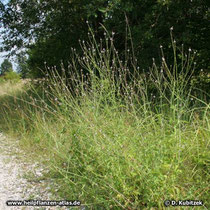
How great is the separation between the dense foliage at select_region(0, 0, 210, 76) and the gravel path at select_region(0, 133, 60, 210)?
270 cm

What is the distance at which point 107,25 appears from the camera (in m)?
6.29

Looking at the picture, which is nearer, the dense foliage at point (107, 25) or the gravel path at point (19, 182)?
the gravel path at point (19, 182)

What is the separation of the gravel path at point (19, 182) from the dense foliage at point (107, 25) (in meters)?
2.70

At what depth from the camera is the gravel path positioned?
328 cm

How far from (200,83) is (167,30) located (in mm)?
1541

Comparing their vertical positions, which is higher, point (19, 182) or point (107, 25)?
point (107, 25)

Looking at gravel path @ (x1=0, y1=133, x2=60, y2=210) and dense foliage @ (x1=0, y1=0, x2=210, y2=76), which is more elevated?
dense foliage @ (x1=0, y1=0, x2=210, y2=76)

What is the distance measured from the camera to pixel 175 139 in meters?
2.90

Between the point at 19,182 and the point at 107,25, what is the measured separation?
4035 millimetres

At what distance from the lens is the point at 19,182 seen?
3.68 metres

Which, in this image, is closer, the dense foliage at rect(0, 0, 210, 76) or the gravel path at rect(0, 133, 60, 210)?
the gravel path at rect(0, 133, 60, 210)

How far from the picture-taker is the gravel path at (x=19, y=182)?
3.28 meters

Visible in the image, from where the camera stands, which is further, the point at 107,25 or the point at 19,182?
the point at 107,25

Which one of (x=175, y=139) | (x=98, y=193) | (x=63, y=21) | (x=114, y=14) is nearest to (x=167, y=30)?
(x=114, y=14)
